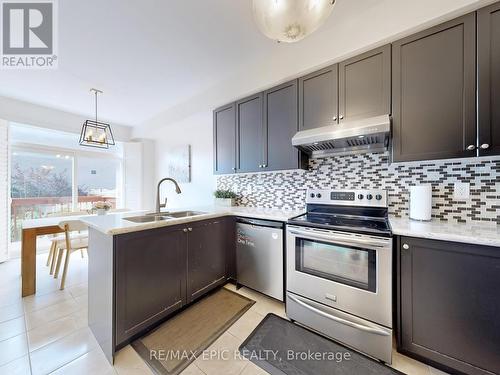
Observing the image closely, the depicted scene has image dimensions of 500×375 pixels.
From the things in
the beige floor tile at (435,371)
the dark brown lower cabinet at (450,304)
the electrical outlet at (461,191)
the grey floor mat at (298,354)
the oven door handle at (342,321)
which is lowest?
the grey floor mat at (298,354)

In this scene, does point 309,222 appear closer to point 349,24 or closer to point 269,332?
point 269,332

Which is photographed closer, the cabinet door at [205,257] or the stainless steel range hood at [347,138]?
the stainless steel range hood at [347,138]

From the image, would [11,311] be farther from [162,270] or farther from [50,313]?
[162,270]

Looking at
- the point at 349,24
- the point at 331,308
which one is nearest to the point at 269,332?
the point at 331,308

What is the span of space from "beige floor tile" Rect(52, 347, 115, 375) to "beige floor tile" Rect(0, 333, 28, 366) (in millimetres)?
413

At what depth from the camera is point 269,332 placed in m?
1.64

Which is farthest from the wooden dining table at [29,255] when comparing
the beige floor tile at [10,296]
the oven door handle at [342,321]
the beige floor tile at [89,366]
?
the oven door handle at [342,321]

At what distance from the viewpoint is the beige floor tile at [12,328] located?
1.60 meters

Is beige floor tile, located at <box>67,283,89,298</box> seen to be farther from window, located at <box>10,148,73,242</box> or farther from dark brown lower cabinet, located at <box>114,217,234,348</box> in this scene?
window, located at <box>10,148,73,242</box>

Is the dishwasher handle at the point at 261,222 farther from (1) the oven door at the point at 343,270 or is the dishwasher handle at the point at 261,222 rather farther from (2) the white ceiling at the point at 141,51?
(2) the white ceiling at the point at 141,51

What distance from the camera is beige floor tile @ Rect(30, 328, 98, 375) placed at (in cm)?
133

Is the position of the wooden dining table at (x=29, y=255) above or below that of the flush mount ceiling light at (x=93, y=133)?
below

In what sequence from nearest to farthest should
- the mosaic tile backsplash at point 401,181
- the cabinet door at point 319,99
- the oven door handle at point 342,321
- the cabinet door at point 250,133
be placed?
the oven door handle at point 342,321 < the mosaic tile backsplash at point 401,181 < the cabinet door at point 319,99 < the cabinet door at point 250,133

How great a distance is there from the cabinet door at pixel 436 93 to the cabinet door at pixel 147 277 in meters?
2.02
